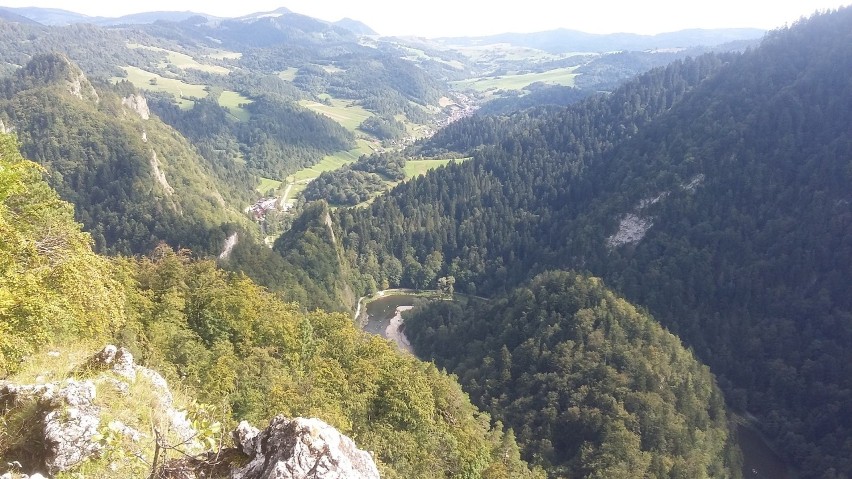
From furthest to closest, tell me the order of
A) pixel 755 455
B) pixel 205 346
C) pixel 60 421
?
pixel 755 455 → pixel 205 346 → pixel 60 421

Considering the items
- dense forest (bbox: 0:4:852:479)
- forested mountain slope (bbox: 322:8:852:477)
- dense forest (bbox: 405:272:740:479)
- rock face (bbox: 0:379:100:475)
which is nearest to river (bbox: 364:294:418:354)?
dense forest (bbox: 0:4:852:479)

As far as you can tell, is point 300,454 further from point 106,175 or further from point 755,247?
point 106,175

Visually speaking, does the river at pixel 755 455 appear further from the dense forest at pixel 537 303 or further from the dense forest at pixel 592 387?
the dense forest at pixel 592 387

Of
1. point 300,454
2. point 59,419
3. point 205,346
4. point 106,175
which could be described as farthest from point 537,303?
point 106,175

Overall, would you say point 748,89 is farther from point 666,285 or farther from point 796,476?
point 796,476

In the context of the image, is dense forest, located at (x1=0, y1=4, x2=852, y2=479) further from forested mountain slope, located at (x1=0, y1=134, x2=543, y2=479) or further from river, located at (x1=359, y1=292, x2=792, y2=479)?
river, located at (x1=359, y1=292, x2=792, y2=479)

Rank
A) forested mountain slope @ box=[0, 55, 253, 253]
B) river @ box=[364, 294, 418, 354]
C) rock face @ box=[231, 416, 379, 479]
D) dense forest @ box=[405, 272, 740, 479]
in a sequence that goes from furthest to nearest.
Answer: forested mountain slope @ box=[0, 55, 253, 253]
river @ box=[364, 294, 418, 354]
dense forest @ box=[405, 272, 740, 479]
rock face @ box=[231, 416, 379, 479]

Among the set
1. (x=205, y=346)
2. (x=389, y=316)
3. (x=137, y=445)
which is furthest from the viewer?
(x=389, y=316)

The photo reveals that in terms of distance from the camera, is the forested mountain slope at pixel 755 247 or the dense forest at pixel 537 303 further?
the forested mountain slope at pixel 755 247

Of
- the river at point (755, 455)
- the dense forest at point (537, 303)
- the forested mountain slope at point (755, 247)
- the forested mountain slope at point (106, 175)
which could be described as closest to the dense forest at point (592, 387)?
the dense forest at point (537, 303)
